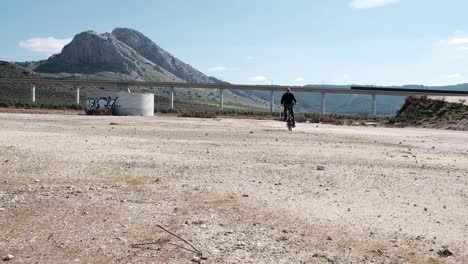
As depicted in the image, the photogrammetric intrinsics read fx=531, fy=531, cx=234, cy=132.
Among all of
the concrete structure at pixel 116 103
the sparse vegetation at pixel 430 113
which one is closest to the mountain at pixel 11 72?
the concrete structure at pixel 116 103

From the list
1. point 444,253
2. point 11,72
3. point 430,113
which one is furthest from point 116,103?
point 11,72

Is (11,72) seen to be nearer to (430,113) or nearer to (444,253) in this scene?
(430,113)

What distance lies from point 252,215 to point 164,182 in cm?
284

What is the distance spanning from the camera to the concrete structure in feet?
186

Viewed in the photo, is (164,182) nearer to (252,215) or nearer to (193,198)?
(193,198)

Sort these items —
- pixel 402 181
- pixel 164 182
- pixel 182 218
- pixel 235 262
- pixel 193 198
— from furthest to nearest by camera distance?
pixel 402 181 → pixel 164 182 → pixel 193 198 → pixel 182 218 → pixel 235 262

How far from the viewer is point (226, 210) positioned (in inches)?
299

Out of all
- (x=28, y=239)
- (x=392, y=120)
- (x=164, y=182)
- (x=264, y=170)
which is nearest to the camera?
(x=28, y=239)

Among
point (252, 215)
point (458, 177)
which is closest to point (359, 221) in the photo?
point (252, 215)

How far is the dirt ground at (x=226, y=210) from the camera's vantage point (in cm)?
588

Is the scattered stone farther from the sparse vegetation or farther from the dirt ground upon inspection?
the sparse vegetation

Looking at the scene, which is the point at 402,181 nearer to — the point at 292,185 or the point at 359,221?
the point at 292,185

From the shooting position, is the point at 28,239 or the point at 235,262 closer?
the point at 235,262

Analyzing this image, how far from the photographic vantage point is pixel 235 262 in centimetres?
554
